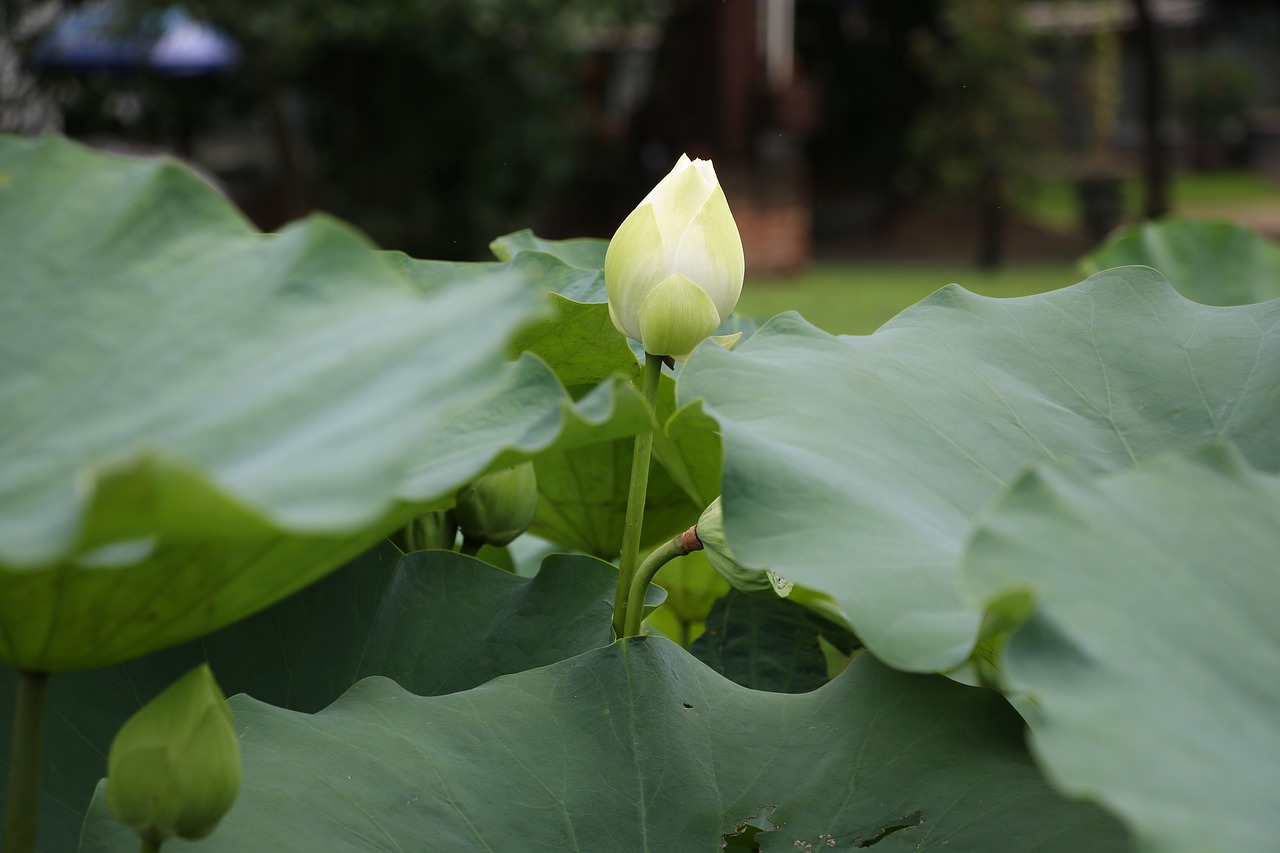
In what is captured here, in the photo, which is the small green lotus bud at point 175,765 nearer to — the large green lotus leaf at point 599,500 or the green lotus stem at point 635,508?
the green lotus stem at point 635,508

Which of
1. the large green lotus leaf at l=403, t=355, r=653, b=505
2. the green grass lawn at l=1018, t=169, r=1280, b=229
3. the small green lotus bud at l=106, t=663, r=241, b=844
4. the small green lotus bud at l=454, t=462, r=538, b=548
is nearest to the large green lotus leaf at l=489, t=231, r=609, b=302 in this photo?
the small green lotus bud at l=454, t=462, r=538, b=548

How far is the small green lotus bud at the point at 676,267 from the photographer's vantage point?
0.56 meters

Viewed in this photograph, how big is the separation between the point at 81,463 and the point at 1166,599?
0.96 ft

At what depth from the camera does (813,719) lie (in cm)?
51

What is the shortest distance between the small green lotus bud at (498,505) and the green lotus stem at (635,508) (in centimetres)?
7

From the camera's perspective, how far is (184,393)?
0.35m

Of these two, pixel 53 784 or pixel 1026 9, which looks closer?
pixel 53 784

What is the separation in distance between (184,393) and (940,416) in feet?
1.05

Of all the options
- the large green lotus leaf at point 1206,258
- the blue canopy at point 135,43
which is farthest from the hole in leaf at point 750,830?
the blue canopy at point 135,43

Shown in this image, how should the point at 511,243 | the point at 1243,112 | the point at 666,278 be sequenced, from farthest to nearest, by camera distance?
1. the point at 1243,112
2. the point at 511,243
3. the point at 666,278

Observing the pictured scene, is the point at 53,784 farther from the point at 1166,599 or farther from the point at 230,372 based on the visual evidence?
the point at 1166,599

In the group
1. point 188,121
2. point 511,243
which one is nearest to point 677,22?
point 188,121

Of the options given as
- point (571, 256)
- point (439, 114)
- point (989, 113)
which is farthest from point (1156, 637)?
point (989, 113)

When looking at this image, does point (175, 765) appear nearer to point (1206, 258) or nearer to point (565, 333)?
point (565, 333)
